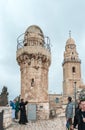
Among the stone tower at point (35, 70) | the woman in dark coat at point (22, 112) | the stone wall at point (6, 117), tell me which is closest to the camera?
the stone wall at point (6, 117)

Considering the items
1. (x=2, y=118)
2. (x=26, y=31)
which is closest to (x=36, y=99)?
(x=26, y=31)

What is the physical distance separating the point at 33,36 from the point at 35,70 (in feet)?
12.1

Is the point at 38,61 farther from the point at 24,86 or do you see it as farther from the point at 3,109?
the point at 3,109

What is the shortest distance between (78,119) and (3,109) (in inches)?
387

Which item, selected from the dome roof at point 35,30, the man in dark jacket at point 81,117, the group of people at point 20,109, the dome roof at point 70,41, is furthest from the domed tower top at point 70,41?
the man in dark jacket at point 81,117

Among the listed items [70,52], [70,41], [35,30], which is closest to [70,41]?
[70,41]

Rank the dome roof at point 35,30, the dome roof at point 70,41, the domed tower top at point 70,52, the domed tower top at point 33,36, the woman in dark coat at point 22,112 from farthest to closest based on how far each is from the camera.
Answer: the dome roof at point 70,41 → the domed tower top at point 70,52 → the dome roof at point 35,30 → the domed tower top at point 33,36 → the woman in dark coat at point 22,112

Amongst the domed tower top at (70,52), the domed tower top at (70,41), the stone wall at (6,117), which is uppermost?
the domed tower top at (70,41)

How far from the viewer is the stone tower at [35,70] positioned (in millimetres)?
24406

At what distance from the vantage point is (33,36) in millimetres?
26891

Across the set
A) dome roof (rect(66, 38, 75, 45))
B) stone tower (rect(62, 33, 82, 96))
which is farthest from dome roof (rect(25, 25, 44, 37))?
dome roof (rect(66, 38, 75, 45))

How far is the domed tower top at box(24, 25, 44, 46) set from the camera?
2652cm

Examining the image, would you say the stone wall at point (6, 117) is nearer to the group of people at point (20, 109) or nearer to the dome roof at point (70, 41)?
the group of people at point (20, 109)

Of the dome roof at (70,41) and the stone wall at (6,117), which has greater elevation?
the dome roof at (70,41)
